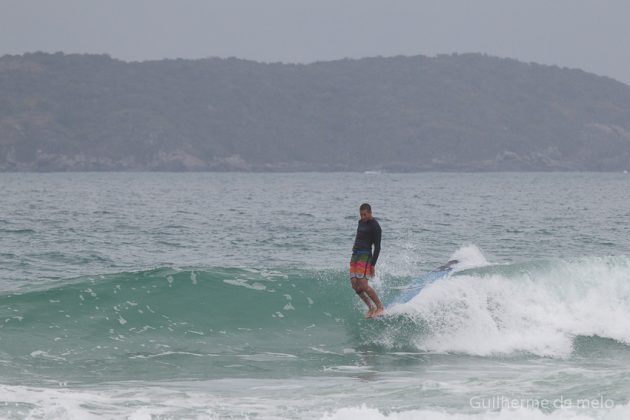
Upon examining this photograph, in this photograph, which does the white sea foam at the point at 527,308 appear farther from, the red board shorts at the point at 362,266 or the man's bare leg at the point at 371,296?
the red board shorts at the point at 362,266

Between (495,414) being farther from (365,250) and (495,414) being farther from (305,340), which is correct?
(305,340)

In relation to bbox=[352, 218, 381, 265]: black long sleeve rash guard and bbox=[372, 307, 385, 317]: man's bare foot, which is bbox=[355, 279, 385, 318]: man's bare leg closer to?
bbox=[372, 307, 385, 317]: man's bare foot

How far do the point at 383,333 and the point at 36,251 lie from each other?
47.7 ft

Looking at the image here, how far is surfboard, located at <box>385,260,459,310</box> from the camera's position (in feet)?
54.0

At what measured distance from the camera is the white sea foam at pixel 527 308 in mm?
14938

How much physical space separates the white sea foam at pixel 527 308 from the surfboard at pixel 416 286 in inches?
14.9

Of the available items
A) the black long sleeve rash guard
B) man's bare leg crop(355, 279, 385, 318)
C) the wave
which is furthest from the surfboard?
the black long sleeve rash guard

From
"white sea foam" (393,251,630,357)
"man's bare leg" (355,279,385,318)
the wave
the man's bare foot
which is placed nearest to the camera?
the wave

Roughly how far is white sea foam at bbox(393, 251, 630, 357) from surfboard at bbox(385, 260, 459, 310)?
0.38 m

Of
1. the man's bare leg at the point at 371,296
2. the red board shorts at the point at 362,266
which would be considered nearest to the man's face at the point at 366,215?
the red board shorts at the point at 362,266

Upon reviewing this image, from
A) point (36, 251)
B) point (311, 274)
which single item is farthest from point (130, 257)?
point (311, 274)

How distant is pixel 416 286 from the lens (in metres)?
17.3

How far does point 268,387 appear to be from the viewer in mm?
12062

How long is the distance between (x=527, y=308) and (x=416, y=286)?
208 cm
